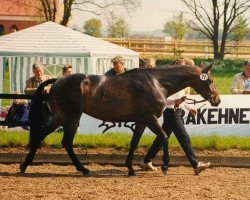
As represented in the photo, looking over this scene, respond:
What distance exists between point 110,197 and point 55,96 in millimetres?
2904

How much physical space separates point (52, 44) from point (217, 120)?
6.98 m

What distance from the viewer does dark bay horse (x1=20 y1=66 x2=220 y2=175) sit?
11.1 m

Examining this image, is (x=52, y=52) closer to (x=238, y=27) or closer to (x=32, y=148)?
(x=32, y=148)

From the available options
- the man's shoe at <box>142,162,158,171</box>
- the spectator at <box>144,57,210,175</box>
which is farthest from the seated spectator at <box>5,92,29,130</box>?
the spectator at <box>144,57,210,175</box>

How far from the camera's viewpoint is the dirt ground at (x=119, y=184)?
882 cm

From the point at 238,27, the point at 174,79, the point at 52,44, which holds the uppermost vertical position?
the point at 174,79

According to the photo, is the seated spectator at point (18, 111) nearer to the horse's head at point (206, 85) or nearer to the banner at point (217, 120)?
the banner at point (217, 120)

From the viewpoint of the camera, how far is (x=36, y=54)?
63.5ft

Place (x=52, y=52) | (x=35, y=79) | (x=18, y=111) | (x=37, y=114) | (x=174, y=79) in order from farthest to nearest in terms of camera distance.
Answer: (x=52, y=52) < (x=18, y=111) < (x=35, y=79) < (x=37, y=114) < (x=174, y=79)

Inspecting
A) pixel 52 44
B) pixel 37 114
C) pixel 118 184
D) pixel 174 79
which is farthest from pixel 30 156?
pixel 52 44

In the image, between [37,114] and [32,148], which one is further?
[37,114]

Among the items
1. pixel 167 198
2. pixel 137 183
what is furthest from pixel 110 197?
pixel 137 183

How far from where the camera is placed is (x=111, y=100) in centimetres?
1122

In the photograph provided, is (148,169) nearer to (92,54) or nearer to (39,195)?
(39,195)
